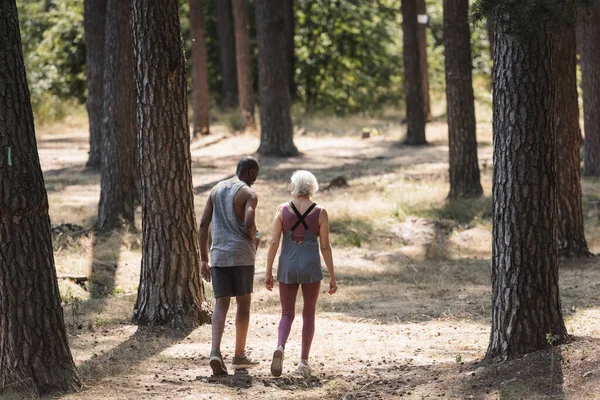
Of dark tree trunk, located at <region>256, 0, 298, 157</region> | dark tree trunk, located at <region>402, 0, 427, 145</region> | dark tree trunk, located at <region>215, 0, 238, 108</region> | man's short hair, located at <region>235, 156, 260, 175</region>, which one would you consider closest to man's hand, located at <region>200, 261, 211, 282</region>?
man's short hair, located at <region>235, 156, 260, 175</region>

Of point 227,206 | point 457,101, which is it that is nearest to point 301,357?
point 227,206

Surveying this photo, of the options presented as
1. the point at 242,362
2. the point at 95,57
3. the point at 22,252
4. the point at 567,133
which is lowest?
the point at 242,362

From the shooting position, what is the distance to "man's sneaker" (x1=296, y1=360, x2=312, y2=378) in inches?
305

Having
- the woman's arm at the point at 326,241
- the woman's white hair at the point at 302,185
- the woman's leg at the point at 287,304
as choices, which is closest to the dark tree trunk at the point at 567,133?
the woman's arm at the point at 326,241

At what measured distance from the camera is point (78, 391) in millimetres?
7215

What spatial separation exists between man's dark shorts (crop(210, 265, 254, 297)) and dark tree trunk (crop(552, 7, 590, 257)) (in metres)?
6.44

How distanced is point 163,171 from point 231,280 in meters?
1.99

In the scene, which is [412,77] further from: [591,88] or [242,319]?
[242,319]

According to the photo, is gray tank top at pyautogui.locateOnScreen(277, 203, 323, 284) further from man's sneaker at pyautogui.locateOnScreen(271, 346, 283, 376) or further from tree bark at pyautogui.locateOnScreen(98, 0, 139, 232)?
tree bark at pyautogui.locateOnScreen(98, 0, 139, 232)

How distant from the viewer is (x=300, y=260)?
7742mm

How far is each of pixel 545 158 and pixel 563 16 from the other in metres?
1.09

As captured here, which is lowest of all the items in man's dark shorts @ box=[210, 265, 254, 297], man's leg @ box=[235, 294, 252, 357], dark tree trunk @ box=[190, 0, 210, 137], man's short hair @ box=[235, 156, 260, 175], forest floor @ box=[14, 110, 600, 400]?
forest floor @ box=[14, 110, 600, 400]

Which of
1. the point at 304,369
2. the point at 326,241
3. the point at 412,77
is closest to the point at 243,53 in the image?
the point at 412,77

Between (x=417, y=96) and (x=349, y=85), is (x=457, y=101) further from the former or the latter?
Answer: (x=349, y=85)
